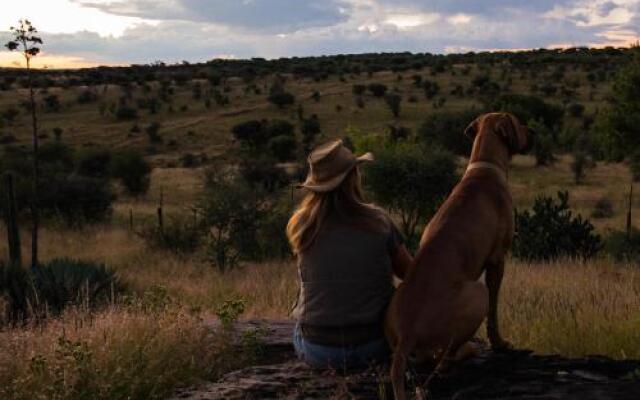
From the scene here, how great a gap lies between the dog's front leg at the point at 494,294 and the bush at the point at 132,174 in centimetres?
2694

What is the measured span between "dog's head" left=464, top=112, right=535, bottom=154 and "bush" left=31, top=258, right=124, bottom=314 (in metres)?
4.92

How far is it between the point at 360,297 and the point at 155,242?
12.5m

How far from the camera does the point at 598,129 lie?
2144 centimetres

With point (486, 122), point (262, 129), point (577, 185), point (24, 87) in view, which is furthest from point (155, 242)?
point (24, 87)

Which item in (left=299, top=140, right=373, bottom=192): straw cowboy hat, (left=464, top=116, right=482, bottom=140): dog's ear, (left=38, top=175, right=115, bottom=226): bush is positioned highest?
(left=464, top=116, right=482, bottom=140): dog's ear

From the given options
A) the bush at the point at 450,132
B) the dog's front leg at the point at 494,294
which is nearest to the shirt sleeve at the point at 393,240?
the dog's front leg at the point at 494,294

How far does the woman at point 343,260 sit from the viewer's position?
4430 mm

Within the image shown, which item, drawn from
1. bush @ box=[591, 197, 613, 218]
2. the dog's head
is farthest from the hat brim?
bush @ box=[591, 197, 613, 218]

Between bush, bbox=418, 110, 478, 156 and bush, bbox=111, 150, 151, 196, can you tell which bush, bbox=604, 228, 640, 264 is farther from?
bush, bbox=418, 110, 478, 156

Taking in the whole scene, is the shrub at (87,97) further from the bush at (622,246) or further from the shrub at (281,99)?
the bush at (622,246)

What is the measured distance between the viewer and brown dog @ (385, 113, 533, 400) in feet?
13.1

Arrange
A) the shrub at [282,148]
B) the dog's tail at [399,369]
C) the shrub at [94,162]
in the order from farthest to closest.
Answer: the shrub at [282,148]
the shrub at [94,162]
the dog's tail at [399,369]

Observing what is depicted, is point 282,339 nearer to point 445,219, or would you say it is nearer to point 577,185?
point 445,219

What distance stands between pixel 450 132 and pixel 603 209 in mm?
14381
